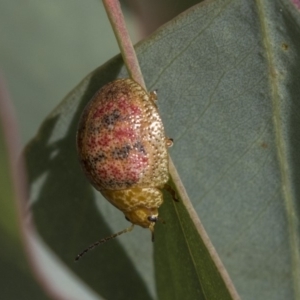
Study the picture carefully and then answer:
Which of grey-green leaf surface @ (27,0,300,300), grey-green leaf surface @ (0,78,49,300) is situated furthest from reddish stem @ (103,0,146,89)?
grey-green leaf surface @ (0,78,49,300)

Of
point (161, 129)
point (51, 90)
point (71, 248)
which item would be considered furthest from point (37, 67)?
point (161, 129)

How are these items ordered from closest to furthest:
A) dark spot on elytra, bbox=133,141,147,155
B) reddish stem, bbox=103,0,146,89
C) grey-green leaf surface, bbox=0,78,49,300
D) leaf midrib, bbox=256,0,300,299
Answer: reddish stem, bbox=103,0,146,89 < leaf midrib, bbox=256,0,300,299 < dark spot on elytra, bbox=133,141,147,155 < grey-green leaf surface, bbox=0,78,49,300

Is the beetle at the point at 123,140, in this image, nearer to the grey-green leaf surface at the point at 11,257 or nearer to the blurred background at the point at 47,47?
the blurred background at the point at 47,47

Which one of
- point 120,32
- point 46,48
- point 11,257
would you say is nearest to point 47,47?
point 46,48

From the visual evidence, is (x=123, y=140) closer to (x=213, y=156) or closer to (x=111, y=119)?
(x=111, y=119)

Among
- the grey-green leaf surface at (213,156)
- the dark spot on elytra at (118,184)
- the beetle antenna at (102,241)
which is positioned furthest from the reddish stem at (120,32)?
the beetle antenna at (102,241)

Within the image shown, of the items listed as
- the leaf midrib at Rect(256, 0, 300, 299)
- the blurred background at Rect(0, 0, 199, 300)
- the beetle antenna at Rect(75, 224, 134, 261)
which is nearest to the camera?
the leaf midrib at Rect(256, 0, 300, 299)

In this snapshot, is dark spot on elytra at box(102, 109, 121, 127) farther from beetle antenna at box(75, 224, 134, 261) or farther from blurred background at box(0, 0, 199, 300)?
blurred background at box(0, 0, 199, 300)
